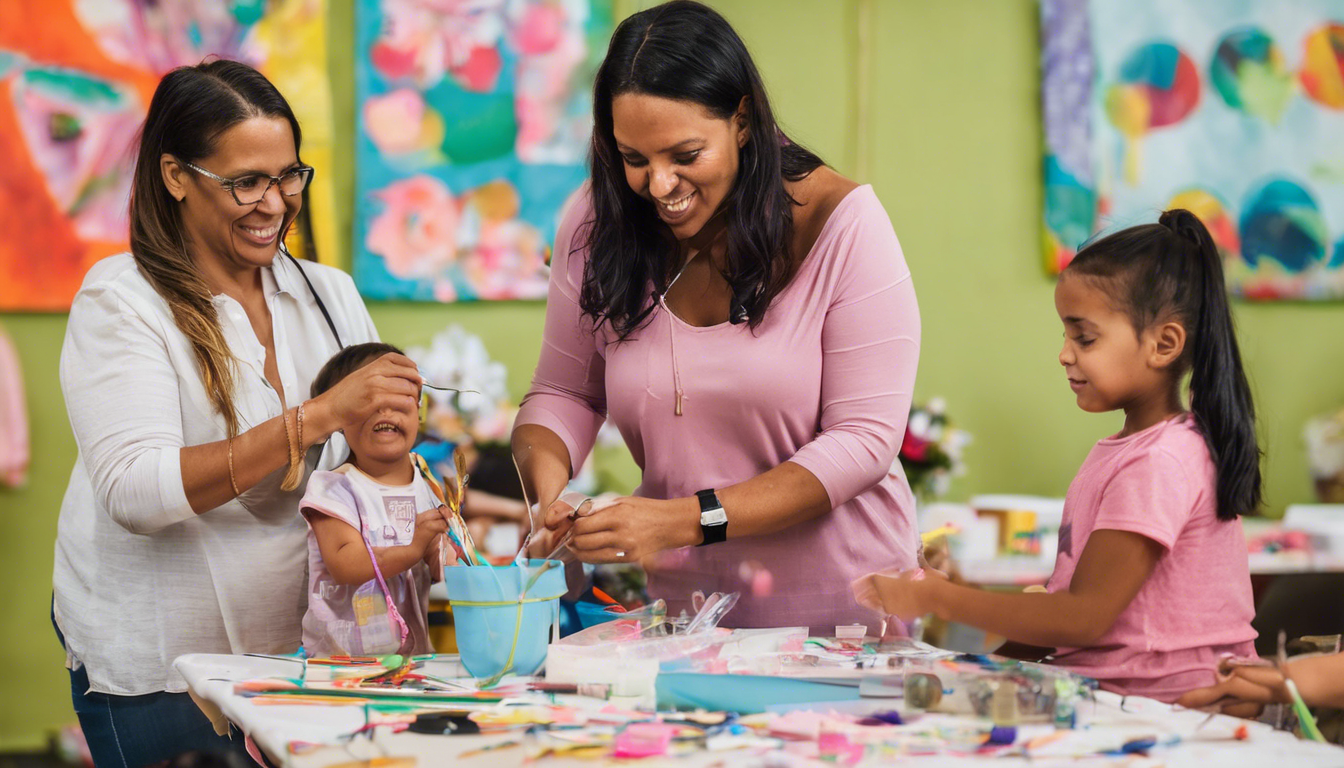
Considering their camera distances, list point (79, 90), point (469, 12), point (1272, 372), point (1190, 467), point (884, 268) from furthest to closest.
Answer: point (1272, 372)
point (469, 12)
point (79, 90)
point (884, 268)
point (1190, 467)

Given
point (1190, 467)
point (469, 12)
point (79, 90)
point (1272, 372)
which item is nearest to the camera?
point (1190, 467)

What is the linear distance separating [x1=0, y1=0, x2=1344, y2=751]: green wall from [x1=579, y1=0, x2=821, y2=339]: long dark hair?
211cm

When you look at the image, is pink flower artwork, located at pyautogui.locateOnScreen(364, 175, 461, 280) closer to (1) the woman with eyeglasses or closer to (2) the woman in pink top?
(1) the woman with eyeglasses

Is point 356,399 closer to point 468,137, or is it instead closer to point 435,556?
point 435,556

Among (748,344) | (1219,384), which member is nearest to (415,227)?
(748,344)

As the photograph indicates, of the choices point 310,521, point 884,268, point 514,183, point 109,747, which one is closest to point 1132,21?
point 514,183

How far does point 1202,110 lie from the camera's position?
360cm

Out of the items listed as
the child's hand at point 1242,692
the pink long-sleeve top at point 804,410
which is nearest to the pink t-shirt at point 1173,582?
the child's hand at point 1242,692

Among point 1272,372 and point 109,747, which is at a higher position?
point 1272,372

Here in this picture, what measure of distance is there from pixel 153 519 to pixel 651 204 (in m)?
0.80

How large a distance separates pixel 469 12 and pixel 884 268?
2315 millimetres

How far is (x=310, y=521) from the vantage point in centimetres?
157

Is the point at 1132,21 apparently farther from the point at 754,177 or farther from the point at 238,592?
the point at 238,592

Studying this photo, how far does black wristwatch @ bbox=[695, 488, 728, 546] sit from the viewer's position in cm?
139
